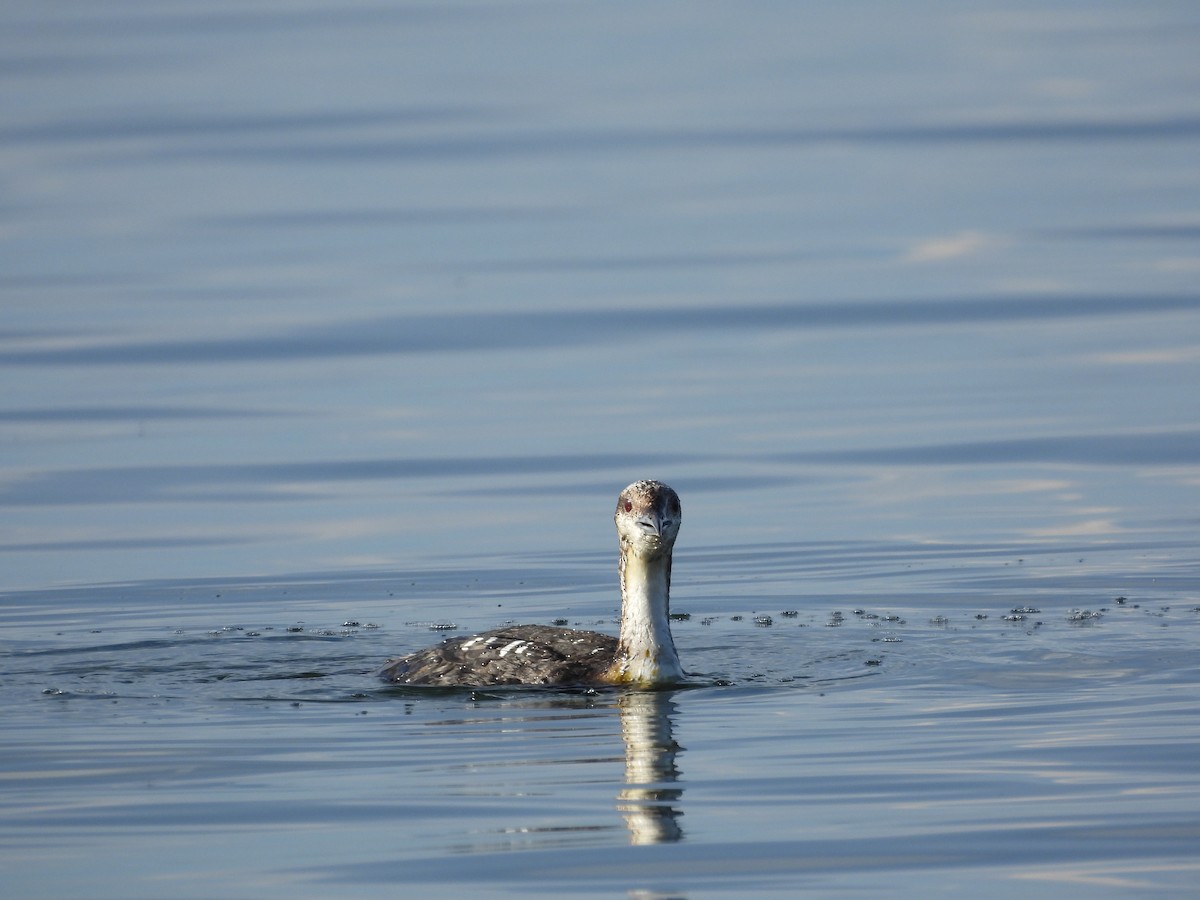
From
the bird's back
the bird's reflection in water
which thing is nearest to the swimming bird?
the bird's back

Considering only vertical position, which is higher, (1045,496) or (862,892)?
(1045,496)

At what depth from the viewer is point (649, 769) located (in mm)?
11445

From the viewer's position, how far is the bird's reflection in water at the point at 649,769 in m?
10.2

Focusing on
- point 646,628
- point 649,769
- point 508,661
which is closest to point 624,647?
point 646,628

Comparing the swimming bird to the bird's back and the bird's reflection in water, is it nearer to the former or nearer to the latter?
the bird's back

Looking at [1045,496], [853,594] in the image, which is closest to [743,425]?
[1045,496]

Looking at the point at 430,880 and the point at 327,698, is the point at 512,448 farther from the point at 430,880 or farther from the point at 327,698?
the point at 430,880

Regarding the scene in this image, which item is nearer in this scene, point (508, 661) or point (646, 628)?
point (646, 628)

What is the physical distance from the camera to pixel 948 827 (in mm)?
9992

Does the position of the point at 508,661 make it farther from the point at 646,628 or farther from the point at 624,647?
the point at 646,628

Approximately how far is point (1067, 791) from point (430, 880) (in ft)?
9.90

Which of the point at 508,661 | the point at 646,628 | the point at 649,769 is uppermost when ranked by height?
the point at 646,628

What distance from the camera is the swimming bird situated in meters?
14.2

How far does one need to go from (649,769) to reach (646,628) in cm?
290
